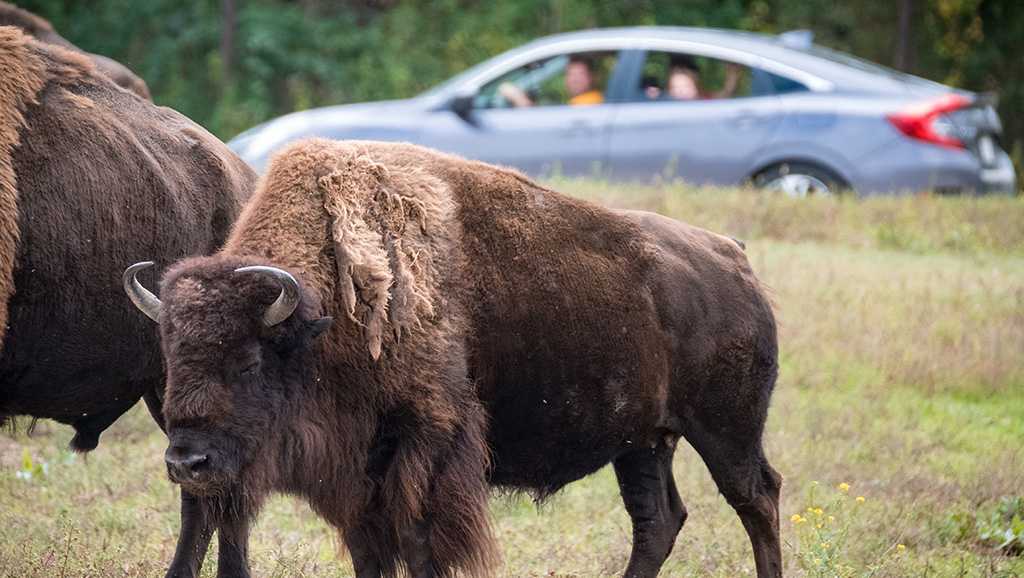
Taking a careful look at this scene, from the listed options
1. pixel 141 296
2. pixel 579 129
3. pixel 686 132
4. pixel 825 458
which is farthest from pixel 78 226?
pixel 686 132

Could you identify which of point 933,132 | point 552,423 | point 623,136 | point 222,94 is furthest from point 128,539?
point 222,94

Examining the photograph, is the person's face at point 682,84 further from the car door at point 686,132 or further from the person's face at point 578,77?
the person's face at point 578,77

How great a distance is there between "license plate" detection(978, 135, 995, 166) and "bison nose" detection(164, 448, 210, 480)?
33.6ft

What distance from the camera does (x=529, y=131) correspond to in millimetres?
13023

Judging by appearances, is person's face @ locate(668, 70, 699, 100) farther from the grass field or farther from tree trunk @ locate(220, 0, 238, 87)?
tree trunk @ locate(220, 0, 238, 87)

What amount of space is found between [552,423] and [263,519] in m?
2.32

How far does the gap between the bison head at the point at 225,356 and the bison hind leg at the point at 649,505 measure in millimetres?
1957

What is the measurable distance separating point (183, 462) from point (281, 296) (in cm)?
65

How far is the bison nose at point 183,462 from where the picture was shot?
14.6 feet

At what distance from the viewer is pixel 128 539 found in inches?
258

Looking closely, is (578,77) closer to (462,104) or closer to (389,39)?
(462,104)

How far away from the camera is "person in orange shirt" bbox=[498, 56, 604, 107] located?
43.2ft

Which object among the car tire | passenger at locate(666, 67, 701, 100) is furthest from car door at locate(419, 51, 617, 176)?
the car tire

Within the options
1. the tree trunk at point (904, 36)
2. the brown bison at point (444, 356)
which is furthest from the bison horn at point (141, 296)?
the tree trunk at point (904, 36)
